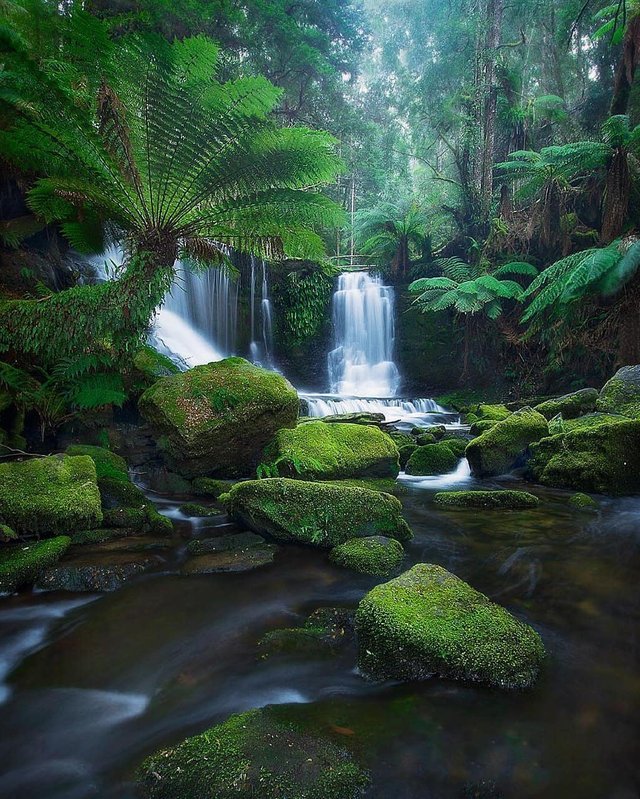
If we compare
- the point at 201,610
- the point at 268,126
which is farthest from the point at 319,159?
the point at 201,610

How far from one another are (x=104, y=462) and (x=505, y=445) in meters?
4.96

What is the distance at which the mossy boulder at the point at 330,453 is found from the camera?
16.6 ft

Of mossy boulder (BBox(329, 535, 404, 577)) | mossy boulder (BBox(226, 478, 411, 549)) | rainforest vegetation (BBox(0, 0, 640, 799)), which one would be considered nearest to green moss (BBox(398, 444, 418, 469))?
rainforest vegetation (BBox(0, 0, 640, 799))

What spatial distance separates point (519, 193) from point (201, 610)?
12.1 metres

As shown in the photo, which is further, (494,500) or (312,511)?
(494,500)

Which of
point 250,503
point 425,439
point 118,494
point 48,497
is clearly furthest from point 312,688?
point 425,439

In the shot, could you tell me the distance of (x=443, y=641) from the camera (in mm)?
2123

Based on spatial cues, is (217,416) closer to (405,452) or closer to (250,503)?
(250,503)

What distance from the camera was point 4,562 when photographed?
3092 millimetres

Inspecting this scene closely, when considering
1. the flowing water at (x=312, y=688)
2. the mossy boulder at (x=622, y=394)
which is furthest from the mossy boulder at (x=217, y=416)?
the mossy boulder at (x=622, y=394)

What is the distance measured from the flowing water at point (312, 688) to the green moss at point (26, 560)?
0.16 m

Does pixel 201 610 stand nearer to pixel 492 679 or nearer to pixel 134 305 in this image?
pixel 492 679

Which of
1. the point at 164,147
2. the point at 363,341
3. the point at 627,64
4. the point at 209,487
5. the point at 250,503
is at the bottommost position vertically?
the point at 209,487

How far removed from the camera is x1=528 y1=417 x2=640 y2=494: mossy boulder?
5.19 meters
